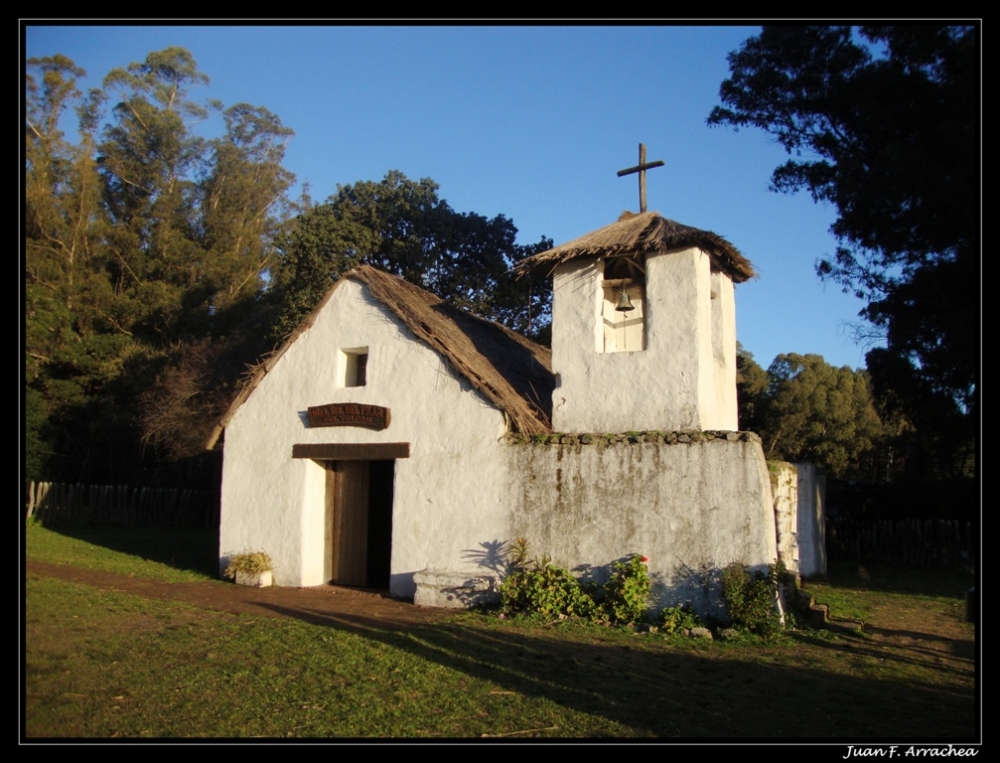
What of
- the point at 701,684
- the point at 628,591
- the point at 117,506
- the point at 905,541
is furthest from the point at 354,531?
the point at 117,506

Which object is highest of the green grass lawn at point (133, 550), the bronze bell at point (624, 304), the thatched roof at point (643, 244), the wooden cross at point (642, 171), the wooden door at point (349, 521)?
the wooden cross at point (642, 171)

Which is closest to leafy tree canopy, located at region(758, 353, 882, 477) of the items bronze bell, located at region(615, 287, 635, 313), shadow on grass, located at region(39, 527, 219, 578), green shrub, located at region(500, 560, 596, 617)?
bronze bell, located at region(615, 287, 635, 313)

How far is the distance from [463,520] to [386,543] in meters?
2.97

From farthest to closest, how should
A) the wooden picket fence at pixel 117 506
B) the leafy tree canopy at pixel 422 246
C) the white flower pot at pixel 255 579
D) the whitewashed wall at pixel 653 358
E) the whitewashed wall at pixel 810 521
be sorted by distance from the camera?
the leafy tree canopy at pixel 422 246, the wooden picket fence at pixel 117 506, the whitewashed wall at pixel 810 521, the white flower pot at pixel 255 579, the whitewashed wall at pixel 653 358

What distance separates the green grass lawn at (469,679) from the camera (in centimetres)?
646

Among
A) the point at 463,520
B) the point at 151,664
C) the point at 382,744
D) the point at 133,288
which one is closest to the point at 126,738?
the point at 382,744

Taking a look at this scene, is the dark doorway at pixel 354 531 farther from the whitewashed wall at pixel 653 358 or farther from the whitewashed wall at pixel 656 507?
the whitewashed wall at pixel 653 358

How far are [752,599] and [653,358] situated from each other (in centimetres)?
390

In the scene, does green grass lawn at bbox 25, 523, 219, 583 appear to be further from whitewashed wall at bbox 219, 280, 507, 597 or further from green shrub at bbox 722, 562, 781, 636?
green shrub at bbox 722, 562, 781, 636

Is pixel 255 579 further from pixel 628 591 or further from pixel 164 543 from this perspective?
pixel 164 543

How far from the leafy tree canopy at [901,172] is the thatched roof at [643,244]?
7.39ft

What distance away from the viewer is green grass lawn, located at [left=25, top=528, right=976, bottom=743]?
21.2 ft

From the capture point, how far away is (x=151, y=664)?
8.20m

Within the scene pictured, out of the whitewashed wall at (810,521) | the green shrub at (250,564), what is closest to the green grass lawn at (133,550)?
the green shrub at (250,564)
